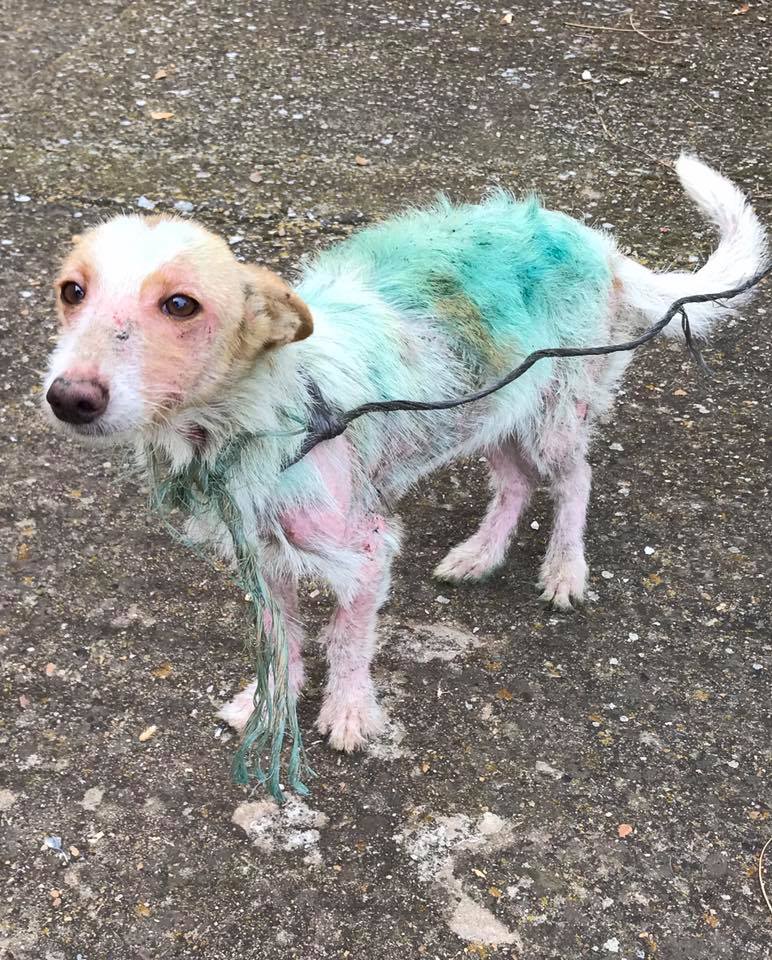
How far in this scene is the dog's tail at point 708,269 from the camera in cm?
353

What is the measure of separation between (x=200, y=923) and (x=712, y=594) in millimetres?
2078

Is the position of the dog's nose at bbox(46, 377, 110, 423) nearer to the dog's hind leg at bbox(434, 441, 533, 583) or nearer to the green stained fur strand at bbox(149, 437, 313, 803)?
the green stained fur strand at bbox(149, 437, 313, 803)

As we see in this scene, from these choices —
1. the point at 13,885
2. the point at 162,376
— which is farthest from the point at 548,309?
the point at 13,885

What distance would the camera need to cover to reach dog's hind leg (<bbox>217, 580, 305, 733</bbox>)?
3248mm

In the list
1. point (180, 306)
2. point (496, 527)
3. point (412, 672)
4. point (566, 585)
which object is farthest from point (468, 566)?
point (180, 306)

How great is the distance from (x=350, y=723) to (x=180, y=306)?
149 cm

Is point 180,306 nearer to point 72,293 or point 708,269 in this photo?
point 72,293

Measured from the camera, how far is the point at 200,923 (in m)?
2.80

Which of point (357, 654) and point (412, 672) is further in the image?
point (412, 672)

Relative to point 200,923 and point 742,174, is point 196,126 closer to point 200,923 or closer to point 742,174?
point 742,174

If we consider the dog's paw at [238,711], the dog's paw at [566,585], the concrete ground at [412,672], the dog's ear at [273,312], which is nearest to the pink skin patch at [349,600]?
the concrete ground at [412,672]

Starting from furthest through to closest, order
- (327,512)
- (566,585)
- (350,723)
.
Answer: (566,585) < (350,723) < (327,512)

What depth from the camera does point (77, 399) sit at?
2.21m

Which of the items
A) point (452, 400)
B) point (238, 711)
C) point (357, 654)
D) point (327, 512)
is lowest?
point (238, 711)
